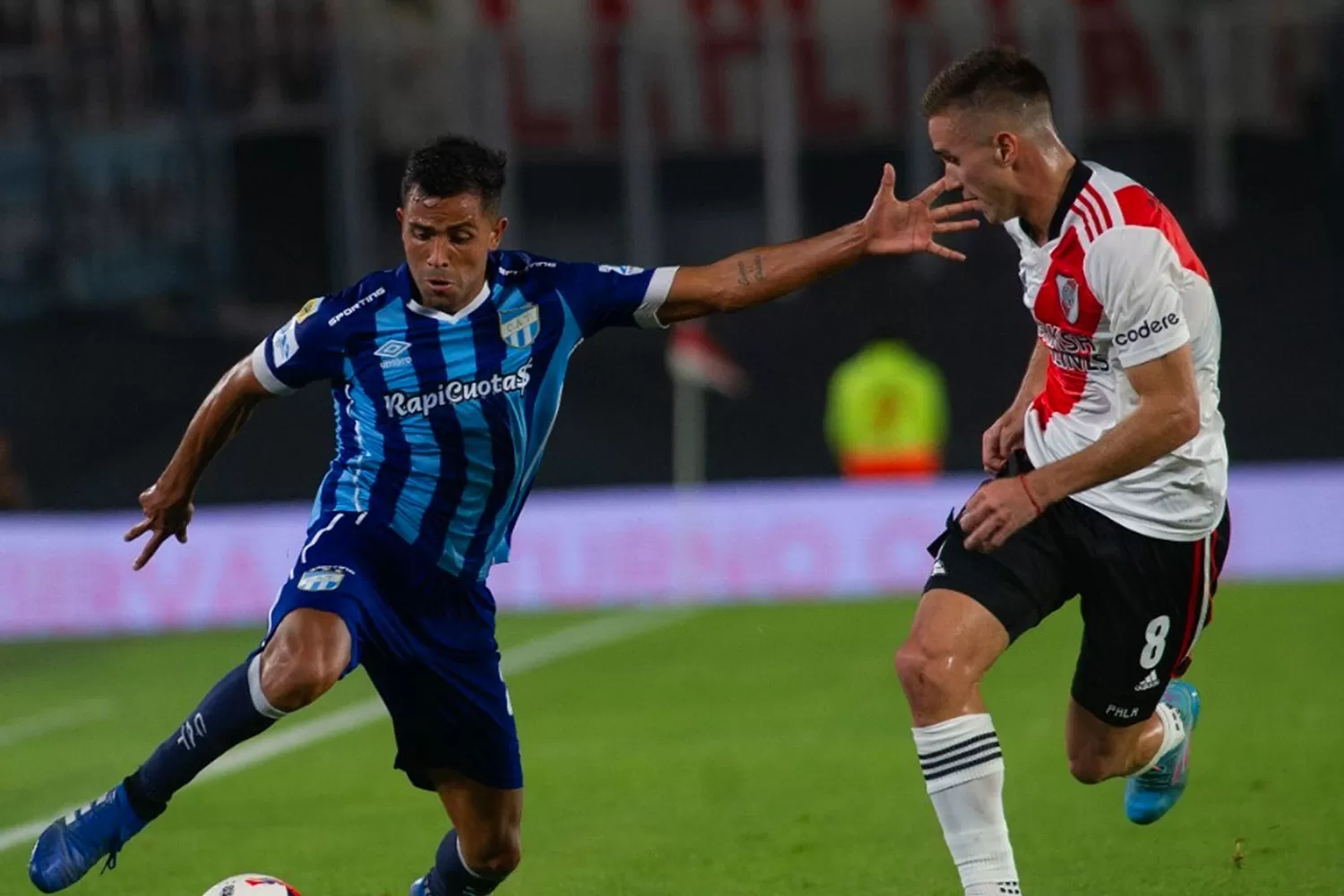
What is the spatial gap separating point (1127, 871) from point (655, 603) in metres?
9.97

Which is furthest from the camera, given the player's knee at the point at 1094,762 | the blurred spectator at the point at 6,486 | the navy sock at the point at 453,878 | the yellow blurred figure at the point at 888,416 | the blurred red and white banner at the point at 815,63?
the blurred red and white banner at the point at 815,63

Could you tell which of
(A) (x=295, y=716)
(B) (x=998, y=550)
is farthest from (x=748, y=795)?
(A) (x=295, y=716)

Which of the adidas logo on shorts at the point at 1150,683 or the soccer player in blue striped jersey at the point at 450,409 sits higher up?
the soccer player in blue striped jersey at the point at 450,409

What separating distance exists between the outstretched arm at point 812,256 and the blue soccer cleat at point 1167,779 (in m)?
1.81

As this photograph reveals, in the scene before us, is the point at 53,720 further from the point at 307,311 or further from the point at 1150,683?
the point at 1150,683

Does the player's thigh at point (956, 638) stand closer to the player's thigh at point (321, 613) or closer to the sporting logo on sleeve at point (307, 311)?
the player's thigh at point (321, 613)

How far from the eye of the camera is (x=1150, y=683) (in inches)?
230

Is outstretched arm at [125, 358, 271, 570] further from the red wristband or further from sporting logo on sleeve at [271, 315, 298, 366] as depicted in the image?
the red wristband

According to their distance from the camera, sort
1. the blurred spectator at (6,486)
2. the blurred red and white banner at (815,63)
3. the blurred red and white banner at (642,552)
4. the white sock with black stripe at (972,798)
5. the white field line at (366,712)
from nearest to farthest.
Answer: the white sock with black stripe at (972,798)
the white field line at (366,712)
the blurred red and white banner at (642,552)
the blurred spectator at (6,486)
the blurred red and white banner at (815,63)

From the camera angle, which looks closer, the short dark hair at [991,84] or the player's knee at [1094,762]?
the short dark hair at [991,84]

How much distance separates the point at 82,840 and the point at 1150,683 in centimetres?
285

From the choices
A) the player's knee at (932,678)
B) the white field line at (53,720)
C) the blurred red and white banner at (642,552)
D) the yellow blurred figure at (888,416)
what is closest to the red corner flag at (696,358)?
the yellow blurred figure at (888,416)

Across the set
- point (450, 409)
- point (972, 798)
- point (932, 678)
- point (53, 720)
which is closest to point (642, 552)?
point (53, 720)

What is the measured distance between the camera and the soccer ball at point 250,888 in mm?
5508
